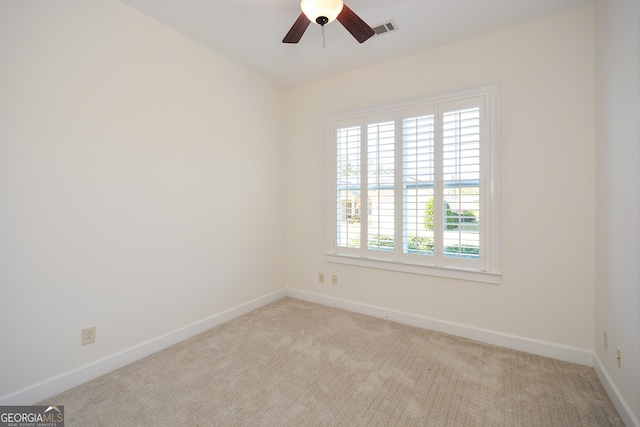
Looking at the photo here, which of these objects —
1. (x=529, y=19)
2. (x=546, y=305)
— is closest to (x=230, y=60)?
(x=529, y=19)

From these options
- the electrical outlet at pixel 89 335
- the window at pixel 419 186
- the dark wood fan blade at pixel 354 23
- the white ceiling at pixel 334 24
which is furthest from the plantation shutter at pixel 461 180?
the electrical outlet at pixel 89 335

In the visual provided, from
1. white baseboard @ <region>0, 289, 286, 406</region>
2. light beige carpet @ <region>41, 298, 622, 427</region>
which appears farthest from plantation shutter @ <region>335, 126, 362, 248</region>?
white baseboard @ <region>0, 289, 286, 406</region>

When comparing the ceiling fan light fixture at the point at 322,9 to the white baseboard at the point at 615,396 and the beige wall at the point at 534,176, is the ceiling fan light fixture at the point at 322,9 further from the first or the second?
the white baseboard at the point at 615,396

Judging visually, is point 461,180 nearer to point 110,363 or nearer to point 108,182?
point 108,182

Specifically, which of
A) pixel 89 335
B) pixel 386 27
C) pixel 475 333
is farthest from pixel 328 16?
pixel 475 333

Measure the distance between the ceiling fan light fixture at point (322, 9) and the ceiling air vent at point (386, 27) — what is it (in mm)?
841

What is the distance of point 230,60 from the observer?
3045 millimetres

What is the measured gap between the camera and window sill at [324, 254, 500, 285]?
2549 millimetres

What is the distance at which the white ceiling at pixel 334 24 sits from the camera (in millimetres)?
2174

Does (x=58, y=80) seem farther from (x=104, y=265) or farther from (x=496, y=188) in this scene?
(x=496, y=188)

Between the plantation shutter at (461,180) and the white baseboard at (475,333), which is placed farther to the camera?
the plantation shutter at (461,180)

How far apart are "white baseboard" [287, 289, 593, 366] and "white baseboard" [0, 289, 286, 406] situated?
4.22 ft

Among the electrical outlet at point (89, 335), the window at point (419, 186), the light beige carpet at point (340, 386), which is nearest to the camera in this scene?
the light beige carpet at point (340, 386)

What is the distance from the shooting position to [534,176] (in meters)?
2.37
